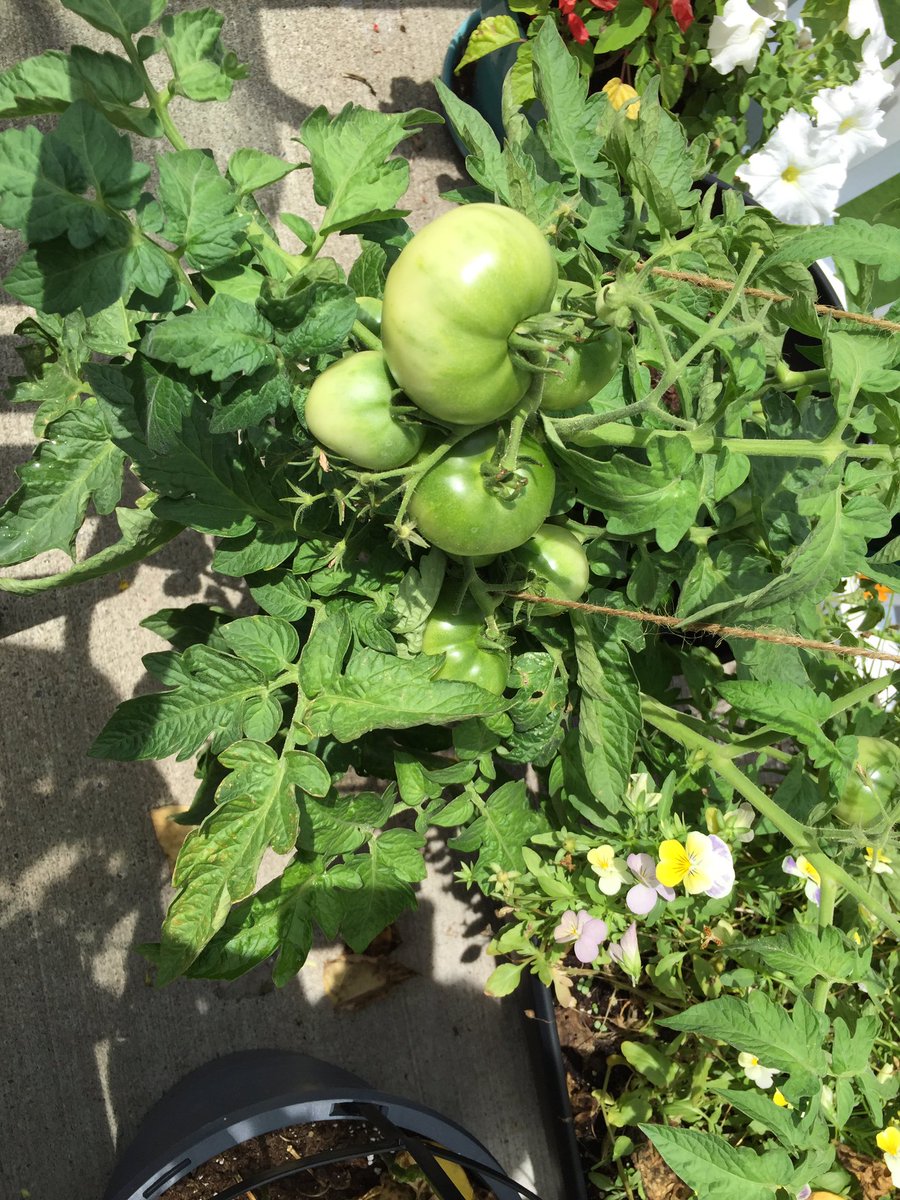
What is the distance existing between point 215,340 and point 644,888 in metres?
0.76

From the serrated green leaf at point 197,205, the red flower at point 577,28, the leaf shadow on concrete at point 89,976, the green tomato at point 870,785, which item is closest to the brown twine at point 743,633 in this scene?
the green tomato at point 870,785

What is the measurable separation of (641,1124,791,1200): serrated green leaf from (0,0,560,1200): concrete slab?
741 millimetres

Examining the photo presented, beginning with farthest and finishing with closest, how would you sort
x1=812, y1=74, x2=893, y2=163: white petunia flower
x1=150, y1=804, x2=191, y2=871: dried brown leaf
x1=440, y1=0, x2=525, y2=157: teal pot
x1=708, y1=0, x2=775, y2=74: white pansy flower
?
1. x1=440, y1=0, x2=525, y2=157: teal pot
2. x1=150, y1=804, x2=191, y2=871: dried brown leaf
3. x1=708, y1=0, x2=775, y2=74: white pansy flower
4. x1=812, y1=74, x2=893, y2=163: white petunia flower

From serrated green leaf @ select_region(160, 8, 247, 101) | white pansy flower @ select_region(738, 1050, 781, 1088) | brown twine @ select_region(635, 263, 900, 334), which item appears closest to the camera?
serrated green leaf @ select_region(160, 8, 247, 101)

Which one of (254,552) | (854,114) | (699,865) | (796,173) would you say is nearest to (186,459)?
(254,552)

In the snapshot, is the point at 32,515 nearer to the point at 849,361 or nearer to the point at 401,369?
the point at 401,369

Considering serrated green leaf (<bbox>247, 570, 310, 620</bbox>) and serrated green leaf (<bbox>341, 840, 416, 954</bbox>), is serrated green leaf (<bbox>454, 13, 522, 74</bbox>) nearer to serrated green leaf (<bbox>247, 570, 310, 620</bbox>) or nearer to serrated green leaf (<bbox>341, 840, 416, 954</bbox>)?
serrated green leaf (<bbox>247, 570, 310, 620</bbox>)

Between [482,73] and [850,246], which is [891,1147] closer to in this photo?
[850,246]

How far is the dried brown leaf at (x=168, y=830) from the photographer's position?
140cm

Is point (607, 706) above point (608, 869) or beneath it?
above

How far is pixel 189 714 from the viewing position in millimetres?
874

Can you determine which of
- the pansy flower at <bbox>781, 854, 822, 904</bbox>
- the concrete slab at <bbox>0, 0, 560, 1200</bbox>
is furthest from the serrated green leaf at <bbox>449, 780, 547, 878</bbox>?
the concrete slab at <bbox>0, 0, 560, 1200</bbox>

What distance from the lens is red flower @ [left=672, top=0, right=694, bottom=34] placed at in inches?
54.6

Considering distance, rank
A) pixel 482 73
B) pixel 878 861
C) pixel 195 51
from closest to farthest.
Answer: pixel 195 51 → pixel 878 861 → pixel 482 73
